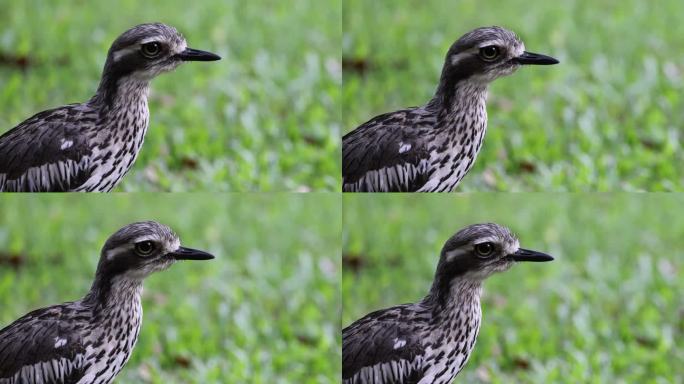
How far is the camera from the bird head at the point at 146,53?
20.0 ft

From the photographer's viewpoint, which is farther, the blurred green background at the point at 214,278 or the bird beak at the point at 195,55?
the blurred green background at the point at 214,278

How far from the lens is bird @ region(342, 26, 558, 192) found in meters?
6.06

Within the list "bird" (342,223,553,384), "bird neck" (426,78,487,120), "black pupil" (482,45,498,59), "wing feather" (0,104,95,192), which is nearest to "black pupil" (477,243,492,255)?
"bird" (342,223,553,384)

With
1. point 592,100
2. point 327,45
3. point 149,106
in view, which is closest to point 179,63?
point 149,106

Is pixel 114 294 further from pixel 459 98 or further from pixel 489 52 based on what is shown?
pixel 489 52

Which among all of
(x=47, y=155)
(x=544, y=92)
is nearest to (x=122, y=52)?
(x=47, y=155)

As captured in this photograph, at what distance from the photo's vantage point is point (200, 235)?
650 centimetres

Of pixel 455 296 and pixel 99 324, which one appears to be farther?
pixel 455 296

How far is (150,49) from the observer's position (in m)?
6.10

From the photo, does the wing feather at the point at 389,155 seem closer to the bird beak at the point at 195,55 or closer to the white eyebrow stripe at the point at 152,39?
the bird beak at the point at 195,55

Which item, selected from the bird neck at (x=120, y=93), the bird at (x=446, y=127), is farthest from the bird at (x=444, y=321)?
the bird neck at (x=120, y=93)

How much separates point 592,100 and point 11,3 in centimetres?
259

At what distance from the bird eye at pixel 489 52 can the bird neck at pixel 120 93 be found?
141cm

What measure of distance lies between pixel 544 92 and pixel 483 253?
2.85 feet
